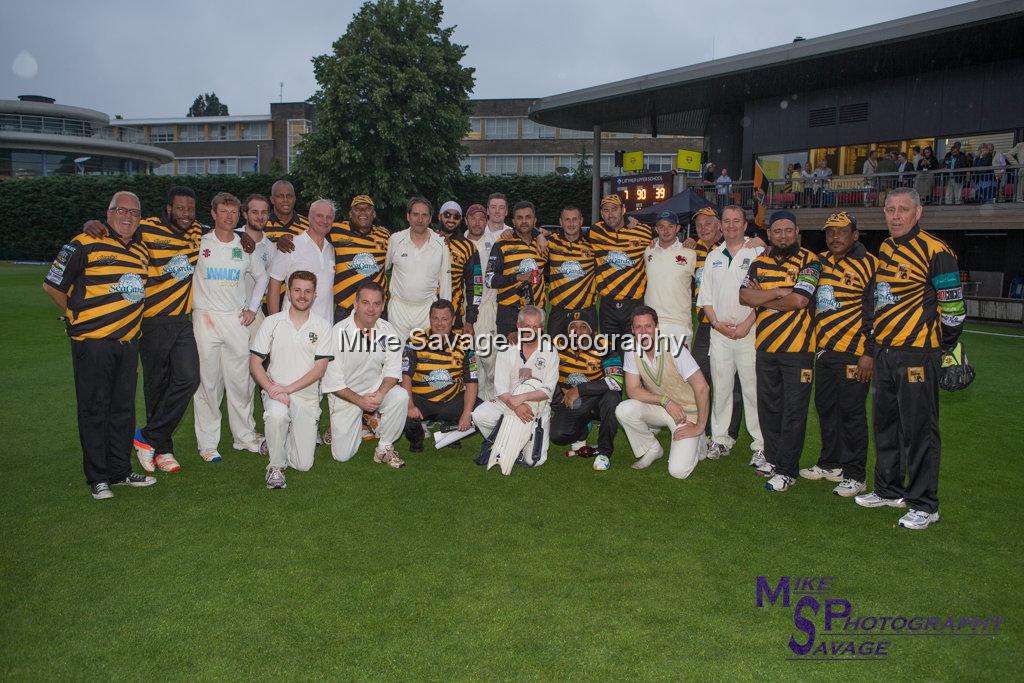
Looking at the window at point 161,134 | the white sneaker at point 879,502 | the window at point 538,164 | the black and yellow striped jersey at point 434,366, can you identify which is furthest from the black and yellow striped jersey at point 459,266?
the window at point 161,134

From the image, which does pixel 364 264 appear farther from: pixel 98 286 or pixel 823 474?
pixel 823 474

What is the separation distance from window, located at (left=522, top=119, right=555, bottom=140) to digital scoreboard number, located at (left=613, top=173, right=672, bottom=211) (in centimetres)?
3499

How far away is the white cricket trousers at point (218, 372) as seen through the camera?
20.2 ft

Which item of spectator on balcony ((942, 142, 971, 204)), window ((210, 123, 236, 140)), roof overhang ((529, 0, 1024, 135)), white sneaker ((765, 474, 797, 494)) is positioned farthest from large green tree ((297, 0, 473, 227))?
window ((210, 123, 236, 140))

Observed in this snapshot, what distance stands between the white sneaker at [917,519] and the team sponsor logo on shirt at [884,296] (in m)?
1.42

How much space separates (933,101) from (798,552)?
66.0 feet

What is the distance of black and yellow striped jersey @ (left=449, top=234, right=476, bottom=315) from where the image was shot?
7.43 meters

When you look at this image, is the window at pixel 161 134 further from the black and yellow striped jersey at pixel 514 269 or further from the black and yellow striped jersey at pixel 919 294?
the black and yellow striped jersey at pixel 919 294

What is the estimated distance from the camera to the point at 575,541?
184 inches

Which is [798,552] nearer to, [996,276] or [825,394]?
[825,394]

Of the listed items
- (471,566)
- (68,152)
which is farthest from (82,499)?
(68,152)

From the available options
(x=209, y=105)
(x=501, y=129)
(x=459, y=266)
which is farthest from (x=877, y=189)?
(x=209, y=105)

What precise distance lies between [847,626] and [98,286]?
17.2ft

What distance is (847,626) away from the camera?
374 centimetres
